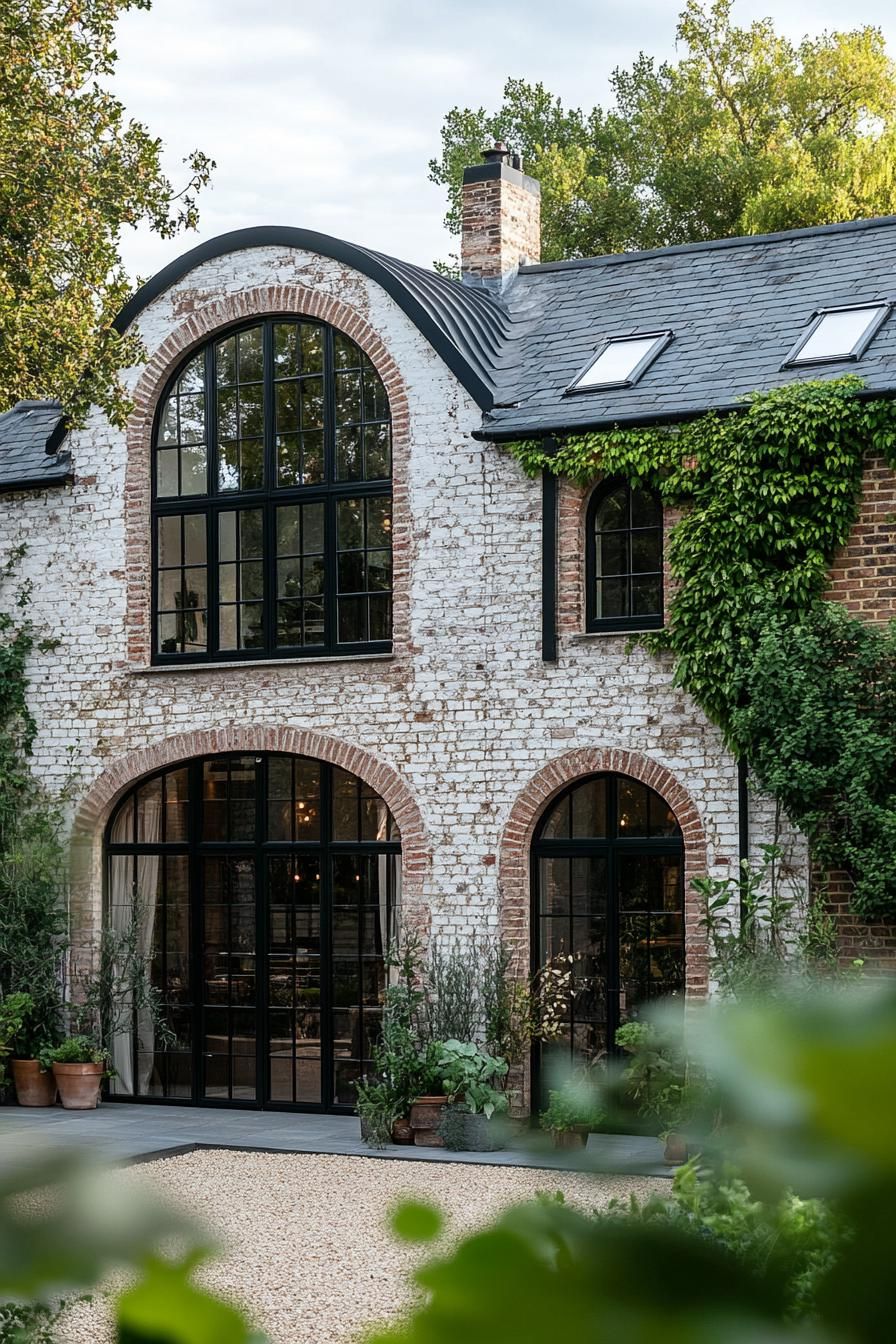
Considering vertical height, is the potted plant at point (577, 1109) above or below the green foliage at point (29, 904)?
above

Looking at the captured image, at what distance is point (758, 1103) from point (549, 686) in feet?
43.2

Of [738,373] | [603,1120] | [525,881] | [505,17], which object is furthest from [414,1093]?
[505,17]

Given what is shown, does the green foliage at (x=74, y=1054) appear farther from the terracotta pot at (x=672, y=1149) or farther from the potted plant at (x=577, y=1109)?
the potted plant at (x=577, y=1109)

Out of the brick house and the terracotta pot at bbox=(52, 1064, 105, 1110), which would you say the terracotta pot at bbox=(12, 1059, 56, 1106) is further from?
the brick house

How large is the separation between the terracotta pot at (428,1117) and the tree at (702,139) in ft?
54.3

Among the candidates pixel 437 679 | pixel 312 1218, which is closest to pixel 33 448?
pixel 437 679

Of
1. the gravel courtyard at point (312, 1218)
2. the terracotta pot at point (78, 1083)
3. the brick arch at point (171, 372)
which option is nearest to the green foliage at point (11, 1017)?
the terracotta pot at point (78, 1083)

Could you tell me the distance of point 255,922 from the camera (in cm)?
1468

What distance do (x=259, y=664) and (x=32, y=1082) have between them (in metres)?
4.05

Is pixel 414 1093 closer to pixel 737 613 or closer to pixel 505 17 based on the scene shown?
pixel 737 613

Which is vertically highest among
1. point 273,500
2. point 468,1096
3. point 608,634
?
point 273,500

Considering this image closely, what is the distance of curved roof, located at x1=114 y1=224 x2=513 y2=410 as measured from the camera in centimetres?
1423

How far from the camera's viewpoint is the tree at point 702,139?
26.9 metres

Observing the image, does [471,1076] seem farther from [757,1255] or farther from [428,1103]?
[757,1255]
